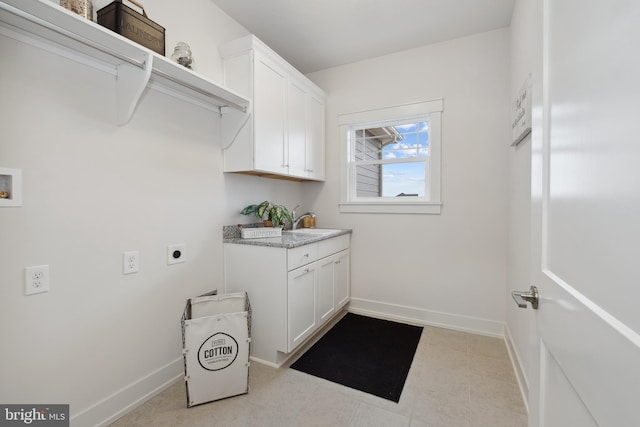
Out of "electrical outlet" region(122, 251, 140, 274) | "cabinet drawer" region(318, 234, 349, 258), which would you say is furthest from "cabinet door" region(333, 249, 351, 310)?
"electrical outlet" region(122, 251, 140, 274)

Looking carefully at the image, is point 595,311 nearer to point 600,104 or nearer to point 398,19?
point 600,104

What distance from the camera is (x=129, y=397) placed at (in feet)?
5.31

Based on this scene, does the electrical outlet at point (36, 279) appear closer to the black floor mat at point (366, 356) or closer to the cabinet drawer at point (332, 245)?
the black floor mat at point (366, 356)

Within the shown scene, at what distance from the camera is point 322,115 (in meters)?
3.12

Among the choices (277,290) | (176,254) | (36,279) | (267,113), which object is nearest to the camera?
(36,279)

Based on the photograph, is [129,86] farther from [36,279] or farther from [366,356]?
[366,356]

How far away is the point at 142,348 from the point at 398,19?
3.06 m

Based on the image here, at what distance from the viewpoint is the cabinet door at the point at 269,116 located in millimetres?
2160

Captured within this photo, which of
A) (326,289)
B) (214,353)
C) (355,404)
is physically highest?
(326,289)

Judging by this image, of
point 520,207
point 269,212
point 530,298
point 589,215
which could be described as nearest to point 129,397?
point 269,212

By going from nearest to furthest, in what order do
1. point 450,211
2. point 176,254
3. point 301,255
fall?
point 176,254 < point 301,255 < point 450,211

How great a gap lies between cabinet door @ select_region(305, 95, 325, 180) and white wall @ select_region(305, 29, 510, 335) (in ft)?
1.01

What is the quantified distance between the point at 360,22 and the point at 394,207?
1.68 meters

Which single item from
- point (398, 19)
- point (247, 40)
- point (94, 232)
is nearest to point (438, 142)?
point (398, 19)
